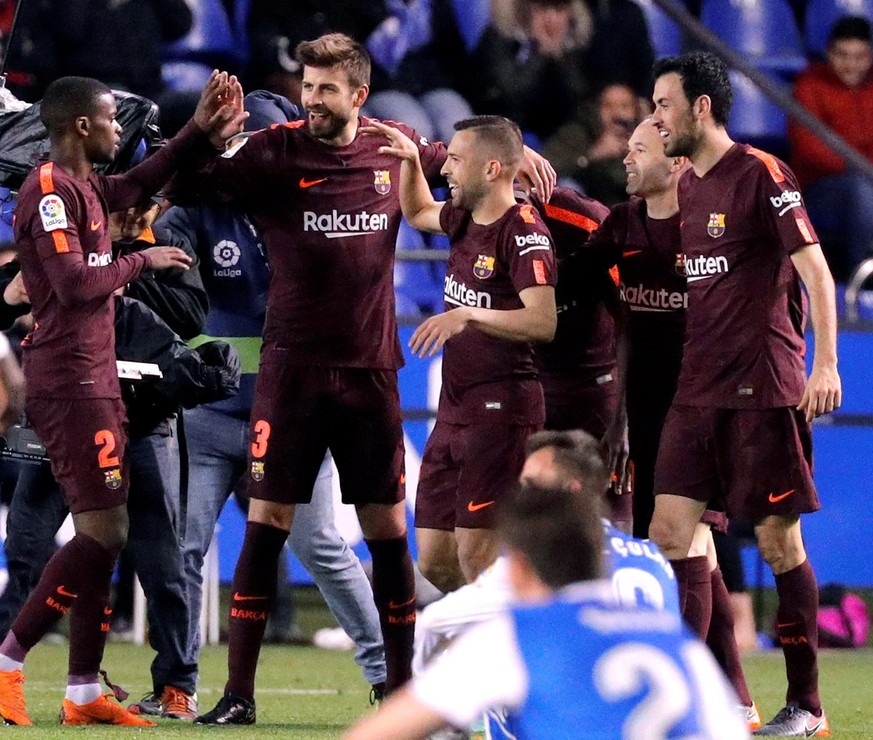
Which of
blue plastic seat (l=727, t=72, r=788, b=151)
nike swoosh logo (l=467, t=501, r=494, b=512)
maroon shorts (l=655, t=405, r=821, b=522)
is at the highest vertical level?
blue plastic seat (l=727, t=72, r=788, b=151)

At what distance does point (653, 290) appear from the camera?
20.6 feet

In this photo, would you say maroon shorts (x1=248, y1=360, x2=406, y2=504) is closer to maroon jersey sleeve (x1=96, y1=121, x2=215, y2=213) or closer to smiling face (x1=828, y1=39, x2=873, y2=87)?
maroon jersey sleeve (x1=96, y1=121, x2=215, y2=213)

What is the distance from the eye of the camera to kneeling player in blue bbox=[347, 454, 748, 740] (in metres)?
2.58

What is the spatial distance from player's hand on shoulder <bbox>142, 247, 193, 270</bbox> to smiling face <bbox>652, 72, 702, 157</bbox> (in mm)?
1645

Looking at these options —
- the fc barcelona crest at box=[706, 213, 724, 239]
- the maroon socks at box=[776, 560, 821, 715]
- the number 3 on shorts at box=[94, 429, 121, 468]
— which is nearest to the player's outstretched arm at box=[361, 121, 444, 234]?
the fc barcelona crest at box=[706, 213, 724, 239]

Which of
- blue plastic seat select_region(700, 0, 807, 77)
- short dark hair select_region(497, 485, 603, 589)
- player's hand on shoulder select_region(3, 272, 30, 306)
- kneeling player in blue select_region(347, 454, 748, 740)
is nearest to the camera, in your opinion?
kneeling player in blue select_region(347, 454, 748, 740)

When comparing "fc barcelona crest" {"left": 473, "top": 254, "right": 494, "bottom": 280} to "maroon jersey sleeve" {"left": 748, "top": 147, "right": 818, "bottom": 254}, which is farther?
"fc barcelona crest" {"left": 473, "top": 254, "right": 494, "bottom": 280}

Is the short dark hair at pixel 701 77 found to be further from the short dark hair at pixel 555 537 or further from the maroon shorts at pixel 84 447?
the short dark hair at pixel 555 537

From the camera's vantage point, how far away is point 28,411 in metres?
5.63

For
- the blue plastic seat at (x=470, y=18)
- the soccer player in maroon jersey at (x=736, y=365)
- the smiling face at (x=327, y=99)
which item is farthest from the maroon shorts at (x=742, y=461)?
the blue plastic seat at (x=470, y=18)

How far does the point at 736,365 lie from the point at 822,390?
14.8 inches

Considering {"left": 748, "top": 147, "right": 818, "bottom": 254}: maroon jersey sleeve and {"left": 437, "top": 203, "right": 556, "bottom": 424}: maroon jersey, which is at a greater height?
{"left": 748, "top": 147, "right": 818, "bottom": 254}: maroon jersey sleeve

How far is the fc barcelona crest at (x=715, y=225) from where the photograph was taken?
5730mm

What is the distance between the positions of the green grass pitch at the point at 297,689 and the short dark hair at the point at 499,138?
1968mm
